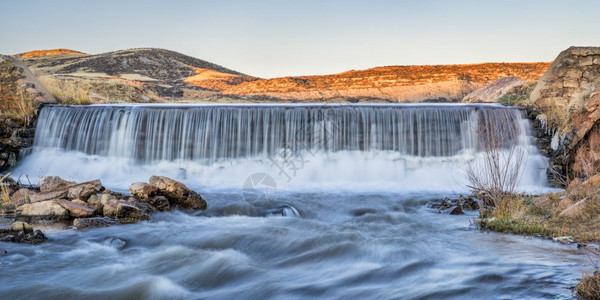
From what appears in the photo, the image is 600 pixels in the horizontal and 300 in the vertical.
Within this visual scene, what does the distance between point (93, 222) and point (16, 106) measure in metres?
9.28

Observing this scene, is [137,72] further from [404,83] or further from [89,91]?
[404,83]

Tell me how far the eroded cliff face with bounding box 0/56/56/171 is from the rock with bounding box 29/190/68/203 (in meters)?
6.34

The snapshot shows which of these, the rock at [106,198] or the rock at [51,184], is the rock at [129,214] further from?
the rock at [51,184]

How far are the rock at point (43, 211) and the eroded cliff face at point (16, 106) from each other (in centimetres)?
687

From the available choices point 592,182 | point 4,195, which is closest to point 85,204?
point 4,195

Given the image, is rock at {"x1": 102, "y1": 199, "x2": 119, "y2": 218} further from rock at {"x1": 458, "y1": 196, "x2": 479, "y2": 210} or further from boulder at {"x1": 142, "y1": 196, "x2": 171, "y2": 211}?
rock at {"x1": 458, "y1": 196, "x2": 479, "y2": 210}

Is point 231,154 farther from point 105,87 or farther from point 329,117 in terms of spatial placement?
point 105,87

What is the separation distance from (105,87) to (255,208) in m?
14.0

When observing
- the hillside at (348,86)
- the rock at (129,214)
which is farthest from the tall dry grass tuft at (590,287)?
the hillside at (348,86)

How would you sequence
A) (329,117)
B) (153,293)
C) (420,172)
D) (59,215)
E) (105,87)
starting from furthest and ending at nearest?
1. (105,87)
2. (329,117)
3. (420,172)
4. (59,215)
5. (153,293)

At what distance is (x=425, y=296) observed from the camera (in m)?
5.29

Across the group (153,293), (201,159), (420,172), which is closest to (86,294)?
(153,293)

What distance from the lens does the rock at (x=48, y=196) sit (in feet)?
28.4

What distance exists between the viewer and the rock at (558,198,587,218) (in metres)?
7.31
